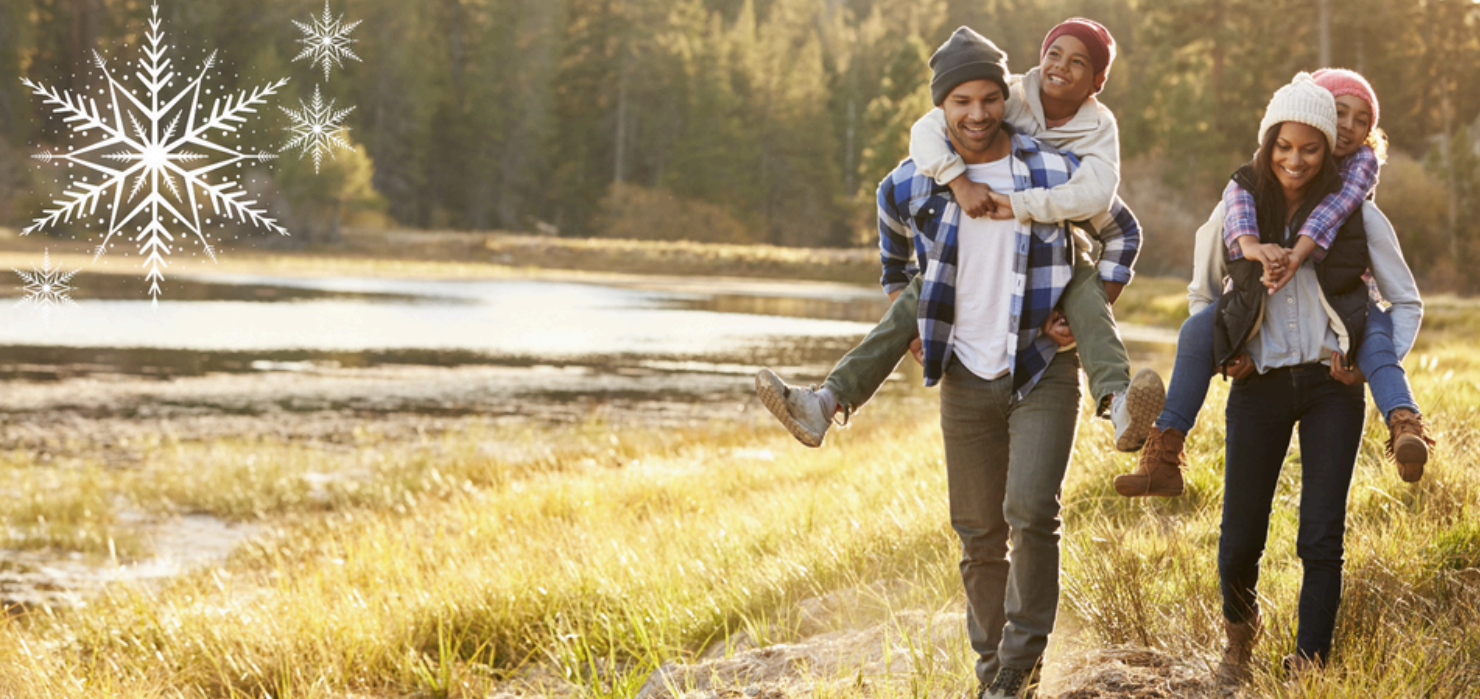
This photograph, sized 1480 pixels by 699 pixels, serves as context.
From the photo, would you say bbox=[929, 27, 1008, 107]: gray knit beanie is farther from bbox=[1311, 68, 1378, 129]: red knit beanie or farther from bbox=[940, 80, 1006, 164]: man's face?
bbox=[1311, 68, 1378, 129]: red knit beanie

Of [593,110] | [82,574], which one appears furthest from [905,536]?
[593,110]

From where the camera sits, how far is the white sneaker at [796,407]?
3.25m

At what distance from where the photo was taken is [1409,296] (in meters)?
3.26

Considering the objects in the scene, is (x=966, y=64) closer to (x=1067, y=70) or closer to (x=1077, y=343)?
(x=1067, y=70)

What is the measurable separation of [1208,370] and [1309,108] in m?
0.77

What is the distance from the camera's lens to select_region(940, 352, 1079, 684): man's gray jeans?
10.5 ft

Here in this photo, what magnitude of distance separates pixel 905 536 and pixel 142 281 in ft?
130

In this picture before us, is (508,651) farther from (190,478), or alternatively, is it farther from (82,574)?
(190,478)

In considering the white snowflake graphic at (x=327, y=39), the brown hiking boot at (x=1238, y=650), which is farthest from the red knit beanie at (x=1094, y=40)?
the white snowflake graphic at (x=327, y=39)

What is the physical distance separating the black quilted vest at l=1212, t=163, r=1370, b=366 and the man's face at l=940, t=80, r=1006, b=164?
0.79 metres

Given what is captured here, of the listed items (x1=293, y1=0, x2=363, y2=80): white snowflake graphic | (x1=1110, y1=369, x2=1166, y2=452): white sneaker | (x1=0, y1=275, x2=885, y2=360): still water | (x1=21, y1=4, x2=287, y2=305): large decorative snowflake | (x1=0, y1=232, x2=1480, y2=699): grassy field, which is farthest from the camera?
(x1=0, y1=275, x2=885, y2=360): still water

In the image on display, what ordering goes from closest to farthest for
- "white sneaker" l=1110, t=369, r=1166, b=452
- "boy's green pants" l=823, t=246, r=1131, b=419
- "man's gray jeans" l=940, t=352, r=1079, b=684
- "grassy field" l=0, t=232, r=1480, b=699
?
"white sneaker" l=1110, t=369, r=1166, b=452 < "boy's green pants" l=823, t=246, r=1131, b=419 < "man's gray jeans" l=940, t=352, r=1079, b=684 < "grassy field" l=0, t=232, r=1480, b=699

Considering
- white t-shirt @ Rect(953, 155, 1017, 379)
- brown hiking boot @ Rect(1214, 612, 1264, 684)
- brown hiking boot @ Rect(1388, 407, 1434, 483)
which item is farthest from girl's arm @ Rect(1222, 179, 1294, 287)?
brown hiking boot @ Rect(1214, 612, 1264, 684)

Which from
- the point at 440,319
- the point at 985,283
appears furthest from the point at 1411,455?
the point at 440,319
